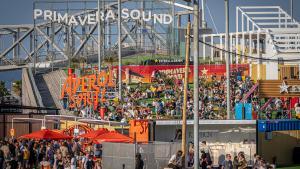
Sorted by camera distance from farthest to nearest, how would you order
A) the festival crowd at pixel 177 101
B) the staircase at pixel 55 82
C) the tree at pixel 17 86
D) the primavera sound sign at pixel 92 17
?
the tree at pixel 17 86, the primavera sound sign at pixel 92 17, the staircase at pixel 55 82, the festival crowd at pixel 177 101

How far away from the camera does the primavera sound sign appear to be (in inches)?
4048

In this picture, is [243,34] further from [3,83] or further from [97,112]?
[3,83]

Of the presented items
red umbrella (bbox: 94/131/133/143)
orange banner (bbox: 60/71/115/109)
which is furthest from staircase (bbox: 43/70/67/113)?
red umbrella (bbox: 94/131/133/143)

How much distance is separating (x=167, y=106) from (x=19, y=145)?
18309mm

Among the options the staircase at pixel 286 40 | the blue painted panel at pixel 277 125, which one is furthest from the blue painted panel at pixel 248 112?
the staircase at pixel 286 40

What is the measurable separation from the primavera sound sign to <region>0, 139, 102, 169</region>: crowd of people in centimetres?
5305

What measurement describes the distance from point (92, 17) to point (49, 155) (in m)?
62.7

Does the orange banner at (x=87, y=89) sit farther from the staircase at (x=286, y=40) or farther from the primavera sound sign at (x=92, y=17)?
the primavera sound sign at (x=92, y=17)

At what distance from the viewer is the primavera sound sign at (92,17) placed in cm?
10281

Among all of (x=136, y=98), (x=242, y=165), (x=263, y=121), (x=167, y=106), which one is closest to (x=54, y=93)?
(x=136, y=98)

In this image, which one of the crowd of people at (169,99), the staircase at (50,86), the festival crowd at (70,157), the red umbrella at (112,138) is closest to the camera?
the festival crowd at (70,157)

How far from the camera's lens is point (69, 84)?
6875 centimetres

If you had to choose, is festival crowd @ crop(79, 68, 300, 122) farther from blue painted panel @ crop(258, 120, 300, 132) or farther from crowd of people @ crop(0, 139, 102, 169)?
crowd of people @ crop(0, 139, 102, 169)

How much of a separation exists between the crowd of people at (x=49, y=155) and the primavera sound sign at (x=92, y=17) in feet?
174
